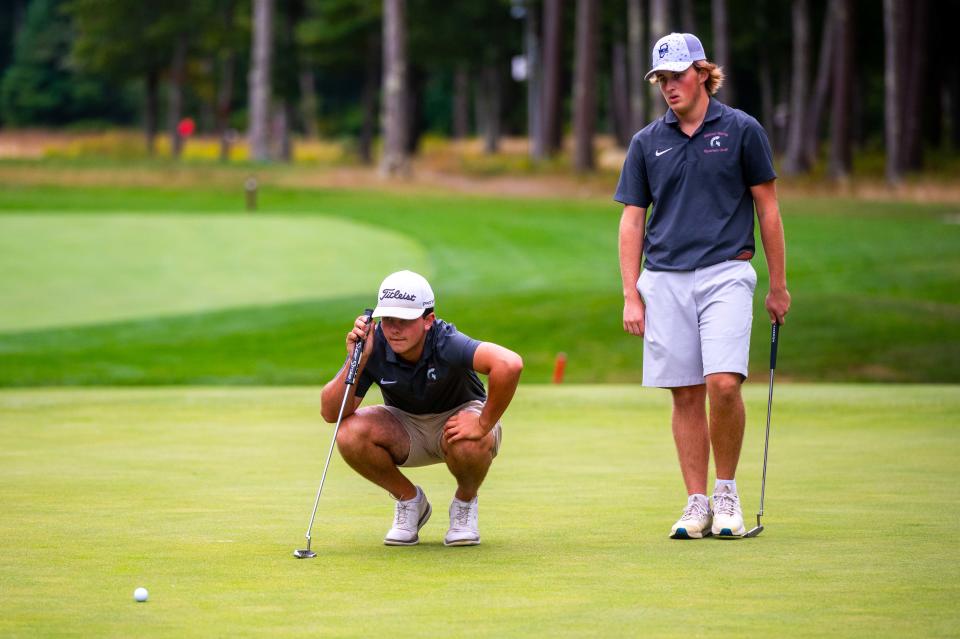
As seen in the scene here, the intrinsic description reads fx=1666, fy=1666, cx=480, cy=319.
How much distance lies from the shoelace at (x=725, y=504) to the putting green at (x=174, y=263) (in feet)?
53.4

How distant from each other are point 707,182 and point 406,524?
6.41ft

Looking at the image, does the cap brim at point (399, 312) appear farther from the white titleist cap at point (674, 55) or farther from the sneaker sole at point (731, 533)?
the sneaker sole at point (731, 533)

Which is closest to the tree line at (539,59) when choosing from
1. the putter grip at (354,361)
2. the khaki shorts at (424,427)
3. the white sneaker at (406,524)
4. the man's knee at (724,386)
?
the man's knee at (724,386)

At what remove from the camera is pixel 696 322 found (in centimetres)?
725

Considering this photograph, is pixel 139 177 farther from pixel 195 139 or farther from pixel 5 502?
pixel 195 139

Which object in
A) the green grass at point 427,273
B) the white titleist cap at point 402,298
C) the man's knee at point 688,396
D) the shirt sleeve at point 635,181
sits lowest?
the green grass at point 427,273

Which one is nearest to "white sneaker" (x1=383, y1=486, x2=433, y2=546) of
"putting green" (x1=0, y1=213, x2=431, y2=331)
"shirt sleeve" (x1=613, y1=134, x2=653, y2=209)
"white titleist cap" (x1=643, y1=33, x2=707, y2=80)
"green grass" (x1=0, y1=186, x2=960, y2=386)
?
"shirt sleeve" (x1=613, y1=134, x2=653, y2=209)

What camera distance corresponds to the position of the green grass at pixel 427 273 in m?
19.5

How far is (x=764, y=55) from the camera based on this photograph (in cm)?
6800

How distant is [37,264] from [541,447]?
16325 mm

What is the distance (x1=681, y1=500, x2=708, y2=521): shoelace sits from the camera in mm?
7000

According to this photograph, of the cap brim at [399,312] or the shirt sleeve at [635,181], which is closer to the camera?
the cap brim at [399,312]

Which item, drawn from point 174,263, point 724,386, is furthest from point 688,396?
point 174,263

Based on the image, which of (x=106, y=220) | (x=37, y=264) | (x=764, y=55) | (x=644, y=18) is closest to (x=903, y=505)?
(x=37, y=264)
